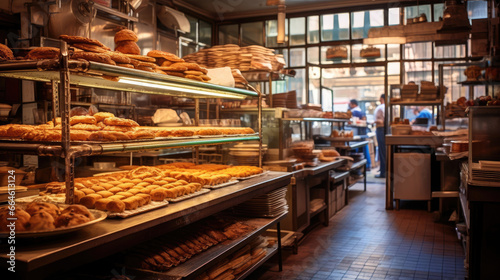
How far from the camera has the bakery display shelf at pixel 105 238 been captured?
160 cm

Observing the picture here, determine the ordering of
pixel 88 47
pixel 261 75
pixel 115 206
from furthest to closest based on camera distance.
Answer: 1. pixel 261 75
2. pixel 88 47
3. pixel 115 206

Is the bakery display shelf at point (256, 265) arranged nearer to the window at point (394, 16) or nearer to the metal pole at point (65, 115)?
the metal pole at point (65, 115)

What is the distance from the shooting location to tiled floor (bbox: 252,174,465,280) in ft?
13.3

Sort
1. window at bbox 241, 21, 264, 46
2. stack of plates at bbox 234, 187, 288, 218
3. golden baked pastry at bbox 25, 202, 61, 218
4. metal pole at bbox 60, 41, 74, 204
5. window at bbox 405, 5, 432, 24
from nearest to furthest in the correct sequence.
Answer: golden baked pastry at bbox 25, 202, 61, 218, metal pole at bbox 60, 41, 74, 204, stack of plates at bbox 234, 187, 288, 218, window at bbox 405, 5, 432, 24, window at bbox 241, 21, 264, 46

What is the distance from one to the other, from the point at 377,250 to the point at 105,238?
3.63m

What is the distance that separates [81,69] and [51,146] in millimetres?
399

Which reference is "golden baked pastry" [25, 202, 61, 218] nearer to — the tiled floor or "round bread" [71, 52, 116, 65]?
"round bread" [71, 52, 116, 65]

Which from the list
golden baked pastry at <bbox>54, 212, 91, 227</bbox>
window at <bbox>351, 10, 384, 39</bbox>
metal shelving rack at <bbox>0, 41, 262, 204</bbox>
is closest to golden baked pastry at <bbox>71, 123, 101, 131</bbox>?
metal shelving rack at <bbox>0, 41, 262, 204</bbox>

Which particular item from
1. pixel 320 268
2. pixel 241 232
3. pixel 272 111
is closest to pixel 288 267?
pixel 320 268

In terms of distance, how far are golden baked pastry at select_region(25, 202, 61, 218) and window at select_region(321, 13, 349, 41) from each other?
30.1ft

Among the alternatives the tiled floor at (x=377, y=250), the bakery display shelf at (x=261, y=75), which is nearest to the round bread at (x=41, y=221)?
the tiled floor at (x=377, y=250)

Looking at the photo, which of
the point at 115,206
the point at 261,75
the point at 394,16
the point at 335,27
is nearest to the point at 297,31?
the point at 335,27

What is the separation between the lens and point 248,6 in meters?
10.0

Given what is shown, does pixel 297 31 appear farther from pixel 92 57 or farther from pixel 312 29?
pixel 92 57
